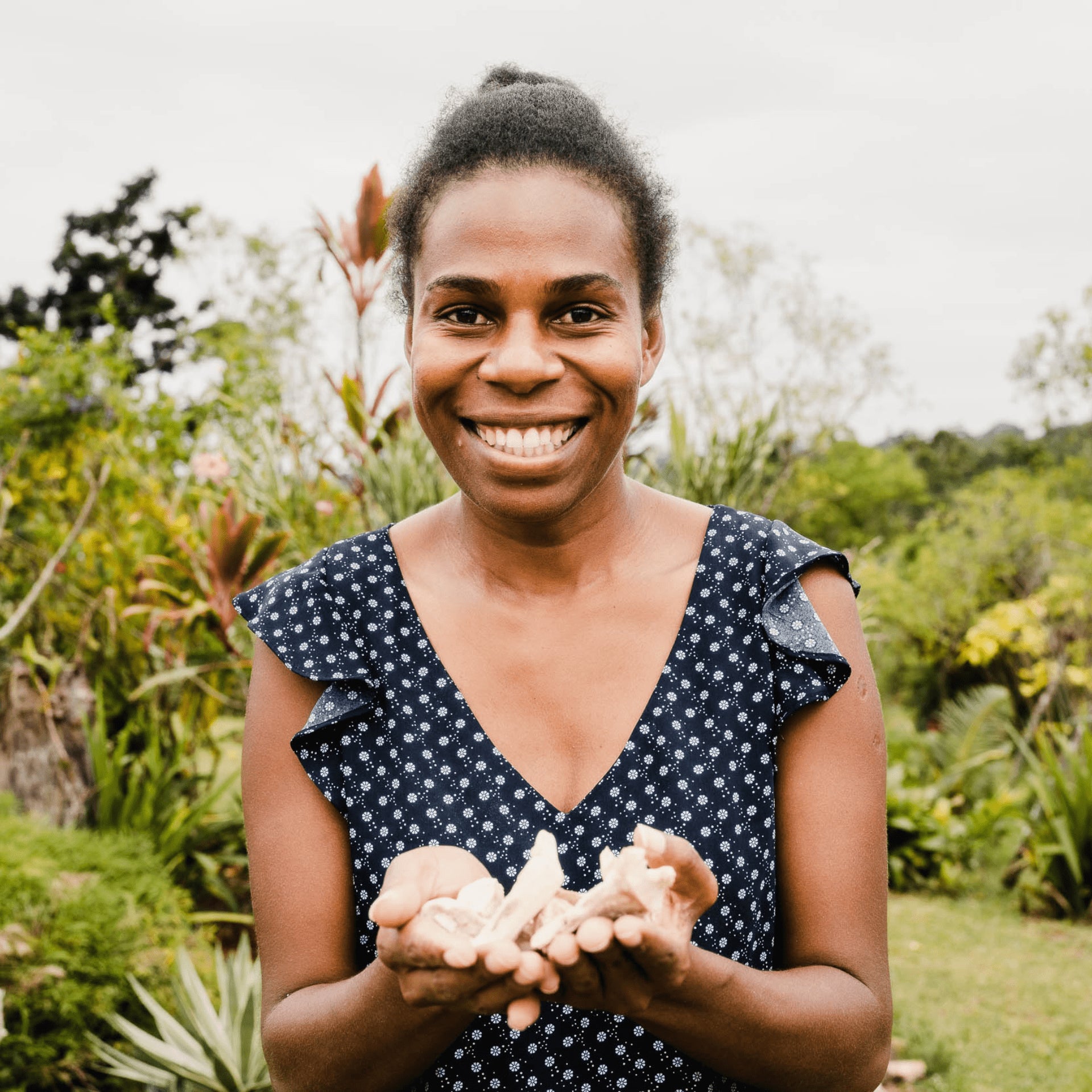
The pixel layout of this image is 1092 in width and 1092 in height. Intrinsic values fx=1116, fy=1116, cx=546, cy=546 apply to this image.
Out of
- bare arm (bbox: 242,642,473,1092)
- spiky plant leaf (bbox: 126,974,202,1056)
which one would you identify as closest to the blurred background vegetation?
spiky plant leaf (bbox: 126,974,202,1056)

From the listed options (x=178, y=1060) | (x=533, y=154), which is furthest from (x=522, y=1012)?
(x=178, y=1060)

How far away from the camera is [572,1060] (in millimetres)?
1483

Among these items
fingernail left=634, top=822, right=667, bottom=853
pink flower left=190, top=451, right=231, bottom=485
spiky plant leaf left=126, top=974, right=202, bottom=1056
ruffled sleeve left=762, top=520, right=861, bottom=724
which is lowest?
spiky plant leaf left=126, top=974, right=202, bottom=1056

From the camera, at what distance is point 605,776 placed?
1.56 meters

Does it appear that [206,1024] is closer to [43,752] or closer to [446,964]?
[43,752]

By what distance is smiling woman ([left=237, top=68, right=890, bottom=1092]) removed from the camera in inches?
57.8

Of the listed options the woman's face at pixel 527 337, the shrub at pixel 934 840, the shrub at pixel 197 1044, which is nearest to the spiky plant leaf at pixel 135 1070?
the shrub at pixel 197 1044

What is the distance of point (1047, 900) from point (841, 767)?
6.58 meters

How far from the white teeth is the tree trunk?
434 cm

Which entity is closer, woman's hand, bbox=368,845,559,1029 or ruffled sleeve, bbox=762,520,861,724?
woman's hand, bbox=368,845,559,1029

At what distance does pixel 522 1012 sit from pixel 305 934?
1.79 ft

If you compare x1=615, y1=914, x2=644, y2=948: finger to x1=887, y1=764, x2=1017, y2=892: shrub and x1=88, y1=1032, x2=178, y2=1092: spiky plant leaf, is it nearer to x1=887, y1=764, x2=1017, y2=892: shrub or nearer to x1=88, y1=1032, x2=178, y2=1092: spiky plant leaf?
x1=88, y1=1032, x2=178, y2=1092: spiky plant leaf

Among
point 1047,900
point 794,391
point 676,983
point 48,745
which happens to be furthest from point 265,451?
point 794,391

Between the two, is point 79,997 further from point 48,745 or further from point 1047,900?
point 1047,900
